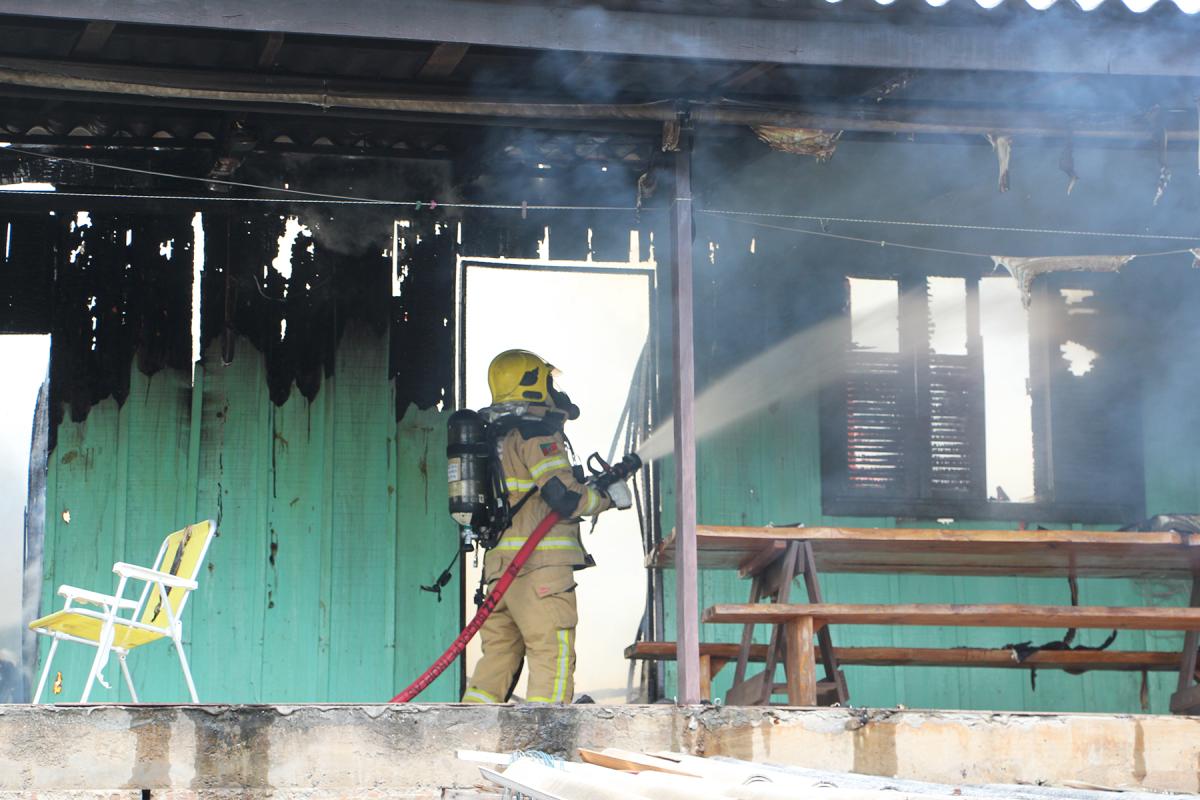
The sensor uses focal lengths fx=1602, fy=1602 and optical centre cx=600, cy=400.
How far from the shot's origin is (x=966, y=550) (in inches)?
264

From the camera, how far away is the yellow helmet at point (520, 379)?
756 centimetres

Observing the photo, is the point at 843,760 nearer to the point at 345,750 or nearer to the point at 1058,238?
the point at 345,750

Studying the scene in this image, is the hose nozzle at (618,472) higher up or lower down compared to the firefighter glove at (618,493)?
higher up

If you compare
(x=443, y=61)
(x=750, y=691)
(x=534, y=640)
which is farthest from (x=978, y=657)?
(x=443, y=61)

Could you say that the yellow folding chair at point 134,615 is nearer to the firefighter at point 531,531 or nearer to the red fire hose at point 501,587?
the red fire hose at point 501,587

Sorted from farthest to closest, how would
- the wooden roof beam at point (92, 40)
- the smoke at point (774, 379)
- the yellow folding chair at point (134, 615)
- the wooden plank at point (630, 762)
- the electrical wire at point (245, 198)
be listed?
the smoke at point (774, 379) < the electrical wire at point (245, 198) < the yellow folding chair at point (134, 615) < the wooden roof beam at point (92, 40) < the wooden plank at point (630, 762)

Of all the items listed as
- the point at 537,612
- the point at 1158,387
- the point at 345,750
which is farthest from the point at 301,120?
the point at 1158,387

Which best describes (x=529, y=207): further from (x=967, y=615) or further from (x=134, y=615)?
(x=967, y=615)

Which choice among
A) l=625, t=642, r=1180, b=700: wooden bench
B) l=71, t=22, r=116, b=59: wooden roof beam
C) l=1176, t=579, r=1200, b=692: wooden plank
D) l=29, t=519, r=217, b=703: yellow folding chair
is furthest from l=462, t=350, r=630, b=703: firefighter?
l=1176, t=579, r=1200, b=692: wooden plank

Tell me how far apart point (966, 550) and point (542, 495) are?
1.87 m

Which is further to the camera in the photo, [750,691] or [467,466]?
[467,466]

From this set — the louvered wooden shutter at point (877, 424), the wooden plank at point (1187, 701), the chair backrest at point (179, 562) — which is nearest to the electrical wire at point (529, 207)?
the louvered wooden shutter at point (877, 424)

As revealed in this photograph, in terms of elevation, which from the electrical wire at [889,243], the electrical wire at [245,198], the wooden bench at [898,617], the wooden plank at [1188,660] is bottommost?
the wooden plank at [1188,660]

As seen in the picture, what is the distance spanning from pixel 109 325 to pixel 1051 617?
4872 mm
